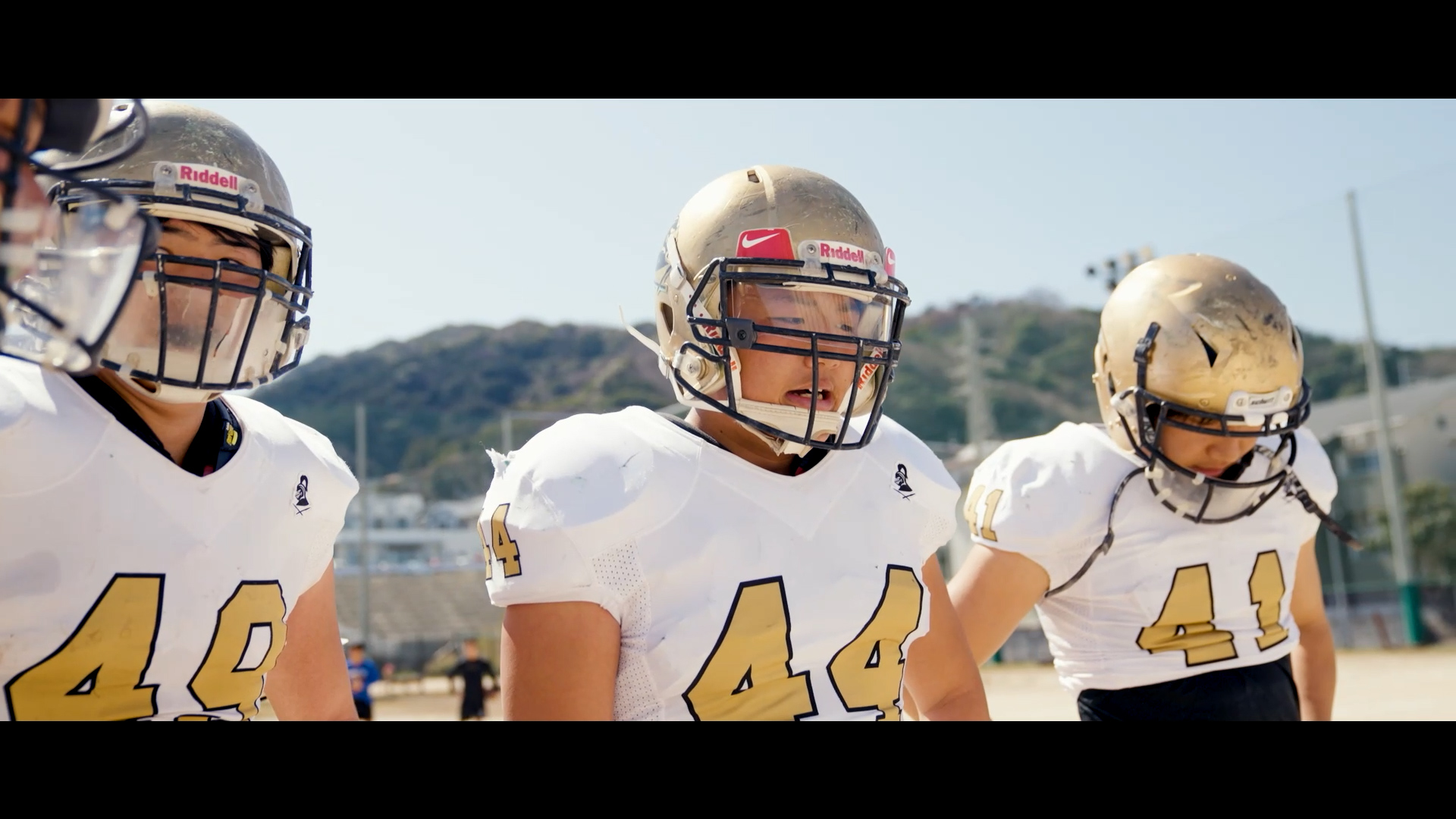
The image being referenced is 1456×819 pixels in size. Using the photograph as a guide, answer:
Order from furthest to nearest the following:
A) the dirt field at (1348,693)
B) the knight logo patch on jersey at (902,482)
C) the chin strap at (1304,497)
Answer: the dirt field at (1348,693) → the chin strap at (1304,497) → the knight logo patch on jersey at (902,482)

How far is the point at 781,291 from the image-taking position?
2139 millimetres

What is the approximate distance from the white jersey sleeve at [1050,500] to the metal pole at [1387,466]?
18290 mm

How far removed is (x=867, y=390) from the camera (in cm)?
223

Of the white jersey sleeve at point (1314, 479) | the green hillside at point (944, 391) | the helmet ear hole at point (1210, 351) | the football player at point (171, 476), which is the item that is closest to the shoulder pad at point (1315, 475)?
the white jersey sleeve at point (1314, 479)

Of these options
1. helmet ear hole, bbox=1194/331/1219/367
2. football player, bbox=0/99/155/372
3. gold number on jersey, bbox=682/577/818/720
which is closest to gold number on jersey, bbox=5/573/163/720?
football player, bbox=0/99/155/372

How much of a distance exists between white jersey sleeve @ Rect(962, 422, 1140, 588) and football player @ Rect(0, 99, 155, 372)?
2148 mm

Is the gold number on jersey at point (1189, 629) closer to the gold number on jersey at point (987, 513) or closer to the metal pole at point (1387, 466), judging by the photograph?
the gold number on jersey at point (987, 513)

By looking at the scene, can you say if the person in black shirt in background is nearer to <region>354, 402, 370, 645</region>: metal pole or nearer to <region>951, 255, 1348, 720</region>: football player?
<region>354, 402, 370, 645</region>: metal pole

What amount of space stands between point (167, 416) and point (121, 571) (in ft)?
0.97

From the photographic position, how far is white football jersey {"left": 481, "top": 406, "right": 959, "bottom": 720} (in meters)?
1.89

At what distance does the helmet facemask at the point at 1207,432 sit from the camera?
2.95 metres
